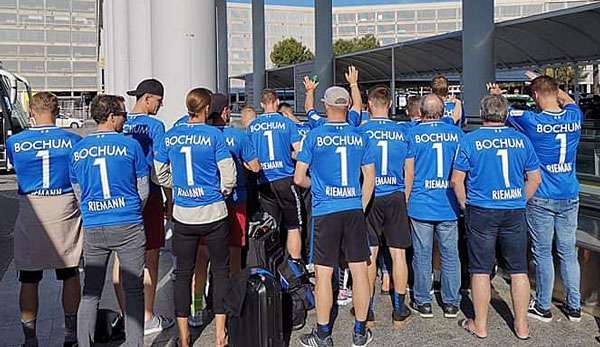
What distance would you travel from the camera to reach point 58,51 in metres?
92.3

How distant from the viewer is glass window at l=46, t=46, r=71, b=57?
9156 cm


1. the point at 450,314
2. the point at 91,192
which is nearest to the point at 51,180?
the point at 91,192

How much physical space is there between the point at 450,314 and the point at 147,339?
2.69 metres

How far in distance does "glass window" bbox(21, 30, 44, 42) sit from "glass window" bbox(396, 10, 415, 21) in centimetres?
5642

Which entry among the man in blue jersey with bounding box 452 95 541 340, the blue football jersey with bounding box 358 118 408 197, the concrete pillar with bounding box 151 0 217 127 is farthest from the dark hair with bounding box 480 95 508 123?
the concrete pillar with bounding box 151 0 217 127

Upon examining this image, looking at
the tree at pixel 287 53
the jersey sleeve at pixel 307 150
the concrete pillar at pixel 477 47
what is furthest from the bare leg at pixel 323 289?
the tree at pixel 287 53

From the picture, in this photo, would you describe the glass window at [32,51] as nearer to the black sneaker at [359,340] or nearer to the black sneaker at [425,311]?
the black sneaker at [425,311]

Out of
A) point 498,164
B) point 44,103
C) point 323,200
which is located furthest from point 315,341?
point 44,103

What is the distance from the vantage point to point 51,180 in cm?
494

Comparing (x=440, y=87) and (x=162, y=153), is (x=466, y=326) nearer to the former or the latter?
(x=440, y=87)

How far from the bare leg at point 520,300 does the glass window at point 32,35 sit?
93925 mm

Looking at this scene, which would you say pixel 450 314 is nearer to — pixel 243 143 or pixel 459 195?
pixel 459 195

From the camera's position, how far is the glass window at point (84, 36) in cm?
9300

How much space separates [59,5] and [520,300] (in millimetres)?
95865
